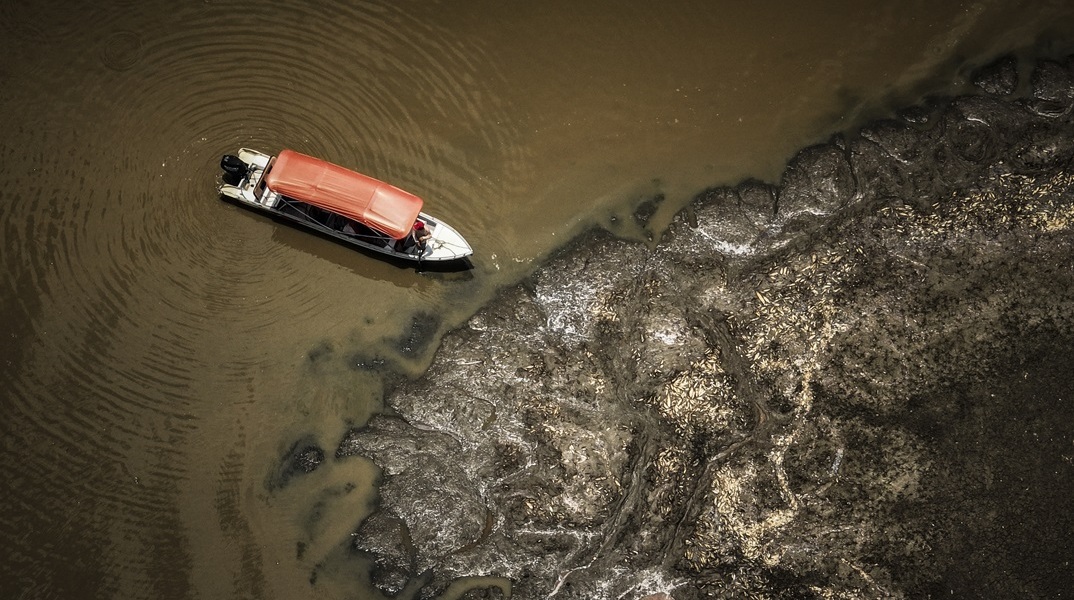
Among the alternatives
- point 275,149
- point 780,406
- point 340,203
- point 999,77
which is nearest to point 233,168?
point 275,149

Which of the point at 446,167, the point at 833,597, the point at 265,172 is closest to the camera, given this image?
the point at 833,597

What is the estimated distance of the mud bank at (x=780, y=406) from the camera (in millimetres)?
8359

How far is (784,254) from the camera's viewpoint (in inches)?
356

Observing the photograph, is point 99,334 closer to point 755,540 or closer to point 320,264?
point 320,264

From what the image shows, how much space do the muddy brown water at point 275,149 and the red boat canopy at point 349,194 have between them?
99 cm

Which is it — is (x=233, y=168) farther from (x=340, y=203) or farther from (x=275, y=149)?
(x=340, y=203)

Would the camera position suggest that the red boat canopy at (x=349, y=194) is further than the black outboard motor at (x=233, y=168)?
No

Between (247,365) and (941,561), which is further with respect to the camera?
(247,365)

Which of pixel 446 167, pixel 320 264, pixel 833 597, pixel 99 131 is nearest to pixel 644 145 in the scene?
pixel 446 167

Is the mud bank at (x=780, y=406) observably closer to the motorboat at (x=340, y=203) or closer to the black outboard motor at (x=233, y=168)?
the motorboat at (x=340, y=203)

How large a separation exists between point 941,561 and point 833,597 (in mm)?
1263

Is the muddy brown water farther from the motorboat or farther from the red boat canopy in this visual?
the red boat canopy


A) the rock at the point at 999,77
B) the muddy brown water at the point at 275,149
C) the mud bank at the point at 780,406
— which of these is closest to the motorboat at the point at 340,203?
the muddy brown water at the point at 275,149

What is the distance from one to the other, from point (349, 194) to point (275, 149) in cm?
173
